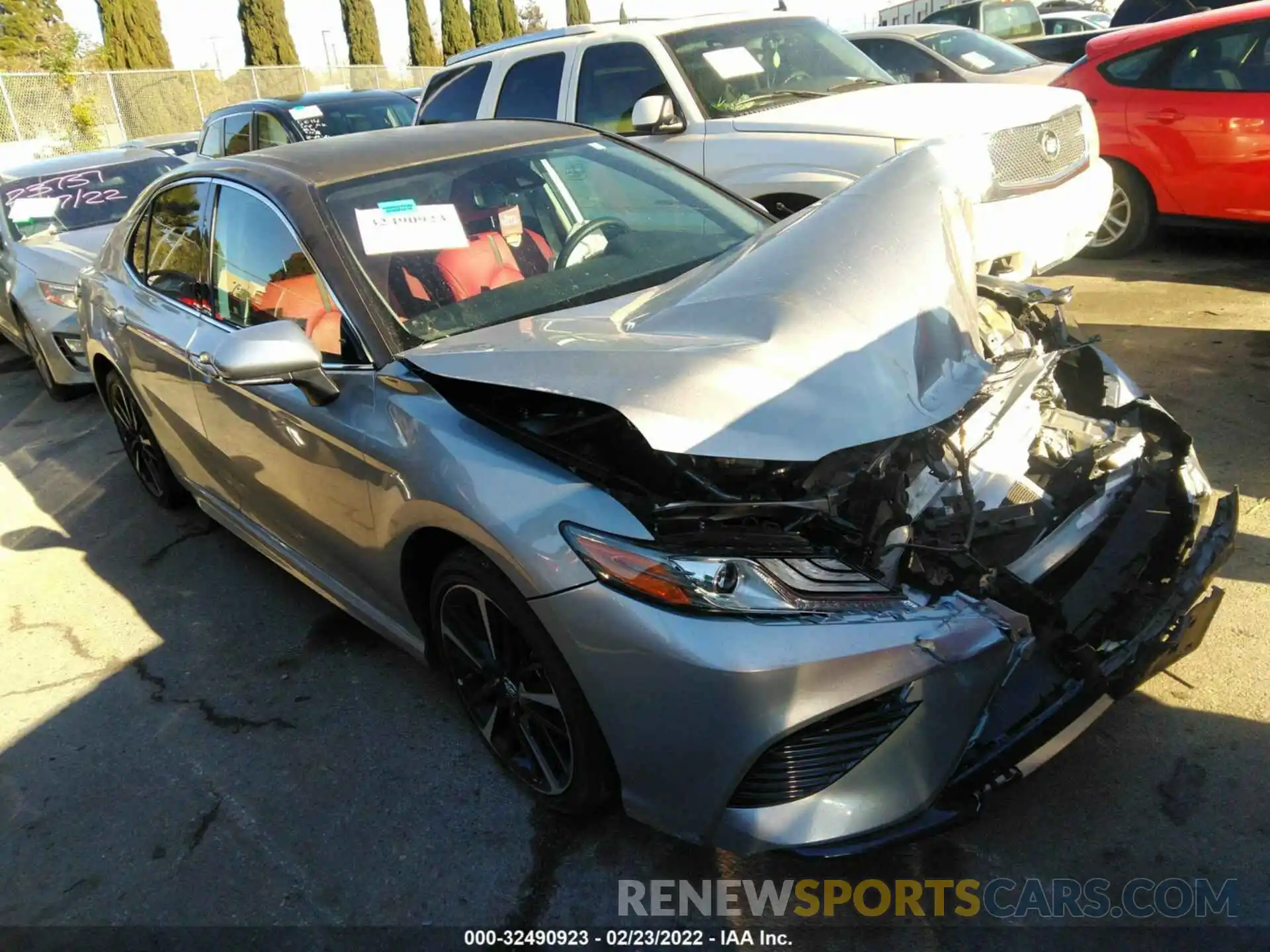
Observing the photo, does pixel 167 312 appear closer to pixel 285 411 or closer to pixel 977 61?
pixel 285 411

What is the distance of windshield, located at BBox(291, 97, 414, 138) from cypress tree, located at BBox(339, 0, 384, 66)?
26.0 metres

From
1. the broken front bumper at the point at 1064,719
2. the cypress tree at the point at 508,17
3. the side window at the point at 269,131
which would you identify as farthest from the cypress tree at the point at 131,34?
the broken front bumper at the point at 1064,719

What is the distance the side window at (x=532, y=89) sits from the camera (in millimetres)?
6477

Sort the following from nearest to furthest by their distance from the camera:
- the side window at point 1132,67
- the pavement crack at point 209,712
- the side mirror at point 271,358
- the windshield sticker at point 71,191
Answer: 1. the side mirror at point 271,358
2. the pavement crack at point 209,712
3. the side window at point 1132,67
4. the windshield sticker at point 71,191

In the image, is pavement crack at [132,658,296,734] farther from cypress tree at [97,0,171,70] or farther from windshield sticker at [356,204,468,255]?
cypress tree at [97,0,171,70]

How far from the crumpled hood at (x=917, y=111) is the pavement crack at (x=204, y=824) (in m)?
4.48

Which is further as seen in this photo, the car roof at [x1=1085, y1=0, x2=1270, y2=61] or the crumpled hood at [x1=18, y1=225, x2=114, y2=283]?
the crumpled hood at [x1=18, y1=225, x2=114, y2=283]

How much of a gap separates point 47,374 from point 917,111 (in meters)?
6.26

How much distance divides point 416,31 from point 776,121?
34527 mm

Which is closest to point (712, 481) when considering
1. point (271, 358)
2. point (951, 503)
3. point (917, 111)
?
point (951, 503)

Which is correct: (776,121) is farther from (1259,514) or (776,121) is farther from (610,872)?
(610,872)

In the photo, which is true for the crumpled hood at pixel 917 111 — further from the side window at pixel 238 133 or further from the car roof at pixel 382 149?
the side window at pixel 238 133

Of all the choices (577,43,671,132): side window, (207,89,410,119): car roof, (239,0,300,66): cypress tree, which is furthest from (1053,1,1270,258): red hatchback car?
(239,0,300,66): cypress tree

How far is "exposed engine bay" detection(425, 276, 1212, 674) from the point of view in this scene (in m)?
2.11
